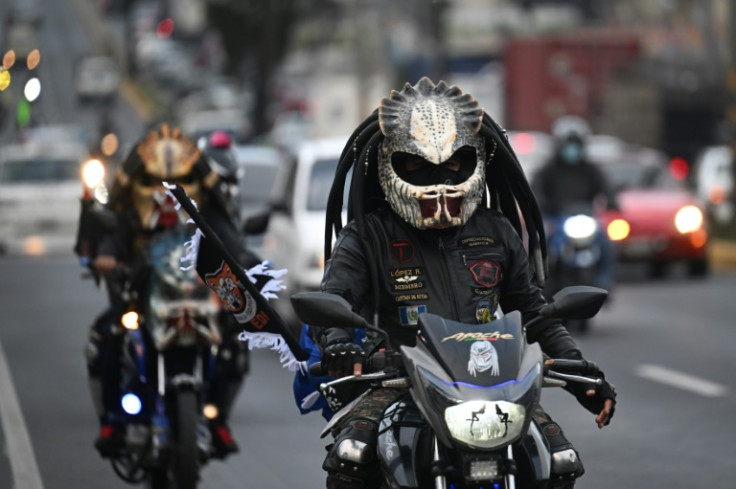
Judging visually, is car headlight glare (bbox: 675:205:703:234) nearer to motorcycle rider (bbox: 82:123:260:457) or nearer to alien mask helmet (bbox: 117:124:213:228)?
motorcycle rider (bbox: 82:123:260:457)

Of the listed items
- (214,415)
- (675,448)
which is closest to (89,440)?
(214,415)

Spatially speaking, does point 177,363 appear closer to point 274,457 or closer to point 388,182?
point 274,457

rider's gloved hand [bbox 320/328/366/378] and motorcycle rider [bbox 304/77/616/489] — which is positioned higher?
motorcycle rider [bbox 304/77/616/489]

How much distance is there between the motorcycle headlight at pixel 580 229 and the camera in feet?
59.7

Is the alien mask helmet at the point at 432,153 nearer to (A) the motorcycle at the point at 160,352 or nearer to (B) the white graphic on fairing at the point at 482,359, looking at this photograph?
(B) the white graphic on fairing at the point at 482,359

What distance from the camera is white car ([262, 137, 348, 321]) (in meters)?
17.2

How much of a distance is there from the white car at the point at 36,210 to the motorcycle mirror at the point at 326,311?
924 inches

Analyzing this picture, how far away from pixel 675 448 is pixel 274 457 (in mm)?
2349

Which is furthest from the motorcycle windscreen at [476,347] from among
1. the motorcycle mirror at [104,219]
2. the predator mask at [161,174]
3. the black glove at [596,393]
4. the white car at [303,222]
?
the white car at [303,222]

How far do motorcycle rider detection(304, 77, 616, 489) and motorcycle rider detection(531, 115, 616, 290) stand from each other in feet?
40.1

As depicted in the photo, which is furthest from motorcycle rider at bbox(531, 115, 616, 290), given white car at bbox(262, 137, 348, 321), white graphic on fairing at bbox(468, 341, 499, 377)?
white graphic on fairing at bbox(468, 341, 499, 377)

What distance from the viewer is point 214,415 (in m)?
9.22

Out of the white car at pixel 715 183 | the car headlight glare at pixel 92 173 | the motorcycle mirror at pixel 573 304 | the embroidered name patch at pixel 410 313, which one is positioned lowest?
the white car at pixel 715 183

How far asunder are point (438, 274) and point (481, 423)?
104cm
